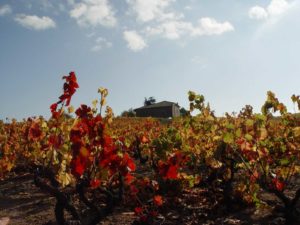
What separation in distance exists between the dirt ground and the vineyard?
0.9 inches

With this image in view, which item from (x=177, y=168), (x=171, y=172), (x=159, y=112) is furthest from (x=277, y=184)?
(x=159, y=112)

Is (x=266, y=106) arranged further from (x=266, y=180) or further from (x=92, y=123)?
(x=92, y=123)

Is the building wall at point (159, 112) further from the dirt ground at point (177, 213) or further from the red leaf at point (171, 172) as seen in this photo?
the red leaf at point (171, 172)

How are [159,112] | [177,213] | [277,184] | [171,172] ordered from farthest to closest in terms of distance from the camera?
[159,112] < [177,213] < [277,184] < [171,172]

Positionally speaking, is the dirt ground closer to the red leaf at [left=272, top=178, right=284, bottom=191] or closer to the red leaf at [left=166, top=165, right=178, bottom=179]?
the red leaf at [left=272, top=178, right=284, bottom=191]

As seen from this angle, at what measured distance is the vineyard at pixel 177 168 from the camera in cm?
400

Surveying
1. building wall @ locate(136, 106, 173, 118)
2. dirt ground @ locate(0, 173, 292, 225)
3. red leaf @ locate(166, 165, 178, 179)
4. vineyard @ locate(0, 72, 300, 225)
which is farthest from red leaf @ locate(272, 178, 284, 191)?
building wall @ locate(136, 106, 173, 118)

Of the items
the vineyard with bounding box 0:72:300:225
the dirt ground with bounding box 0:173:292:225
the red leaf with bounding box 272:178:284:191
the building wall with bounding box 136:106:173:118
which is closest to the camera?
the vineyard with bounding box 0:72:300:225

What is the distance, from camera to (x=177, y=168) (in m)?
4.68

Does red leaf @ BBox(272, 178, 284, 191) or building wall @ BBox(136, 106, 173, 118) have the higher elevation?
building wall @ BBox(136, 106, 173, 118)

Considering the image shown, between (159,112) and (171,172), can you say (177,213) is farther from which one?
(159,112)

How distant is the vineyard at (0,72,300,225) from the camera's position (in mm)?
3996

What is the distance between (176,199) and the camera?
8.08 meters

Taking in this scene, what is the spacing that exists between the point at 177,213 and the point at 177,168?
3043 mm
